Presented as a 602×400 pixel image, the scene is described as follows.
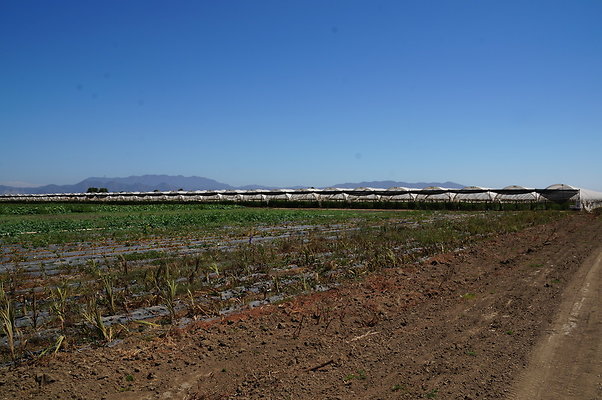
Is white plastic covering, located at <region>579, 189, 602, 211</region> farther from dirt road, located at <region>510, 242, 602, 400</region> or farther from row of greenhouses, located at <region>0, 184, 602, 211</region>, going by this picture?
dirt road, located at <region>510, 242, 602, 400</region>

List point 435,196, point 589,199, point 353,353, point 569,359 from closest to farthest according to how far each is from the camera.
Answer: point 569,359
point 353,353
point 589,199
point 435,196

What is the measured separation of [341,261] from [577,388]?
6978 millimetres

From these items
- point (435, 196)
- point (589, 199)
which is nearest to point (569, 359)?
point (589, 199)

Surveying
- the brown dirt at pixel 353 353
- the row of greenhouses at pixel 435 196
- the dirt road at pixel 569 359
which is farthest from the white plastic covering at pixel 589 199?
the dirt road at pixel 569 359

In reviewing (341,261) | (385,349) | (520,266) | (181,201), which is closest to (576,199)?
(520,266)

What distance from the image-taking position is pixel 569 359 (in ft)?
17.0

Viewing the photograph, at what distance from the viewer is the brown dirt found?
14.8 feet

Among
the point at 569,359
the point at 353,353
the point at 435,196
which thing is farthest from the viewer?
the point at 435,196

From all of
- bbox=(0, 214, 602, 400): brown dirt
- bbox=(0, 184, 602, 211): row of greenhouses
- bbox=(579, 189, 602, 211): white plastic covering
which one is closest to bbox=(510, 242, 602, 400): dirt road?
bbox=(0, 214, 602, 400): brown dirt

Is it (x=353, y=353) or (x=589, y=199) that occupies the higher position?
(x=589, y=199)

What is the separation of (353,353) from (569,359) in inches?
97.7

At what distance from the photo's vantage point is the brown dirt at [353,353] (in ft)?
14.8

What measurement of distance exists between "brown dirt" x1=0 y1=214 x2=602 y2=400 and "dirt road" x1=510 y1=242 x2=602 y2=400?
2 centimetres

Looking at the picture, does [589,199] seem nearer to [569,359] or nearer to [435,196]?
[435,196]
